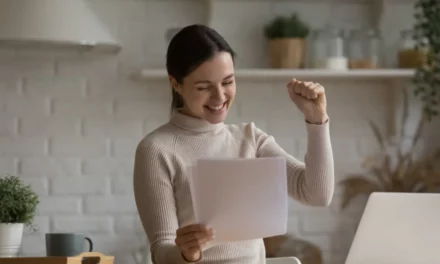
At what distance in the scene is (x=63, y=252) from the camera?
2.42 meters

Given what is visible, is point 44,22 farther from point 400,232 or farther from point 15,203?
point 400,232

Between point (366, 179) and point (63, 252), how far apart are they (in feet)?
4.03

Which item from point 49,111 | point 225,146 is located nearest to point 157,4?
point 49,111

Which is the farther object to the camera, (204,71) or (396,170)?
(396,170)

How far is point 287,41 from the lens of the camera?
2.95 metres

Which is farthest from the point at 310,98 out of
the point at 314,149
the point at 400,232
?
the point at 400,232

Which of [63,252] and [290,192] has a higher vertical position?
[290,192]

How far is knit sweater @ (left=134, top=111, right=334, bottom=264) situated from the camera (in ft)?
5.21

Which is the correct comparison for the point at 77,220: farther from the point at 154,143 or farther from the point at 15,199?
the point at 154,143

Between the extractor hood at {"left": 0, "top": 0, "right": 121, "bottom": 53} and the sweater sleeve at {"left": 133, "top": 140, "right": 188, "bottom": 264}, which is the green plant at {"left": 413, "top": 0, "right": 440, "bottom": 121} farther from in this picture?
the sweater sleeve at {"left": 133, "top": 140, "right": 188, "bottom": 264}

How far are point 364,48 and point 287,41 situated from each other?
0.31 meters

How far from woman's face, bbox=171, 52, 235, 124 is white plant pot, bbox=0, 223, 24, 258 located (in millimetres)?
971

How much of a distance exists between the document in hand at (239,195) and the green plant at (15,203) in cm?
111

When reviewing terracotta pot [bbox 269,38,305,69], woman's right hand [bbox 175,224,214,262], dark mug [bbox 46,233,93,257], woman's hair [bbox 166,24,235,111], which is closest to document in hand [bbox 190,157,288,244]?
woman's right hand [bbox 175,224,214,262]
